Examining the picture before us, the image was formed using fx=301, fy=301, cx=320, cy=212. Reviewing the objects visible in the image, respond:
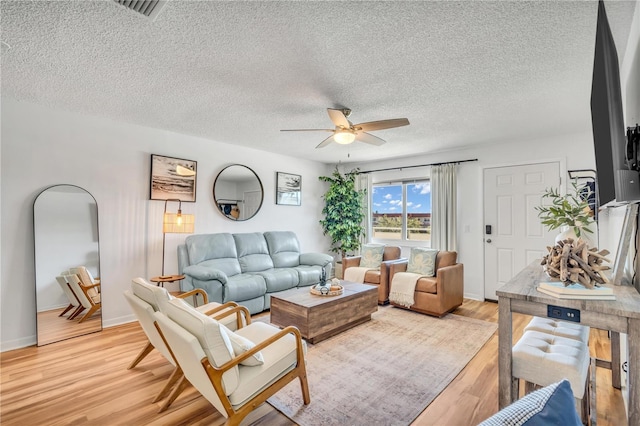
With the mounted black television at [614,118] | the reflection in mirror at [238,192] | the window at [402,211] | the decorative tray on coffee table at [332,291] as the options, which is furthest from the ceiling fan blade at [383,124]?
the window at [402,211]

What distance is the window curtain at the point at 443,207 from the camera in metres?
5.00

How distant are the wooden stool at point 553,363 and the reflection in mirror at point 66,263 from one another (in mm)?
4069

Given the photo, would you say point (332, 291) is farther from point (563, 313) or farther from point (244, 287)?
point (563, 313)

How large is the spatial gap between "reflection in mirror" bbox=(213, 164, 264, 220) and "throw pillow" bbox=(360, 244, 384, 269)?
199cm

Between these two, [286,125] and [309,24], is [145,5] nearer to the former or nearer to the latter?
[309,24]

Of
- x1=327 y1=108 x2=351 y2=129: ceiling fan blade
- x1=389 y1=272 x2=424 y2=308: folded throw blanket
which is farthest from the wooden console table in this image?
x1=389 y1=272 x2=424 y2=308: folded throw blanket

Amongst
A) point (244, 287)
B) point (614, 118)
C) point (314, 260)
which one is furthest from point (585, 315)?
point (314, 260)

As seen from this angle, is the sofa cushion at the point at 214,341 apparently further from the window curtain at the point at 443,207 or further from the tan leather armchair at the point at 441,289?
the window curtain at the point at 443,207

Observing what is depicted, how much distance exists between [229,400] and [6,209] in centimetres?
314

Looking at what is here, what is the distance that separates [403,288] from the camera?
13.6 ft

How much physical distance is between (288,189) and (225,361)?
4.27m

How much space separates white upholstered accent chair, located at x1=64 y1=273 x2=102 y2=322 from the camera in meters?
3.31

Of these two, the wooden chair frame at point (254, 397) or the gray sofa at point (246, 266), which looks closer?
the wooden chair frame at point (254, 397)

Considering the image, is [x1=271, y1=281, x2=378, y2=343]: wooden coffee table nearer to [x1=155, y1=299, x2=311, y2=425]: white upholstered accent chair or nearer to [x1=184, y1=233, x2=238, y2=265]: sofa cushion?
[x1=155, y1=299, x2=311, y2=425]: white upholstered accent chair
